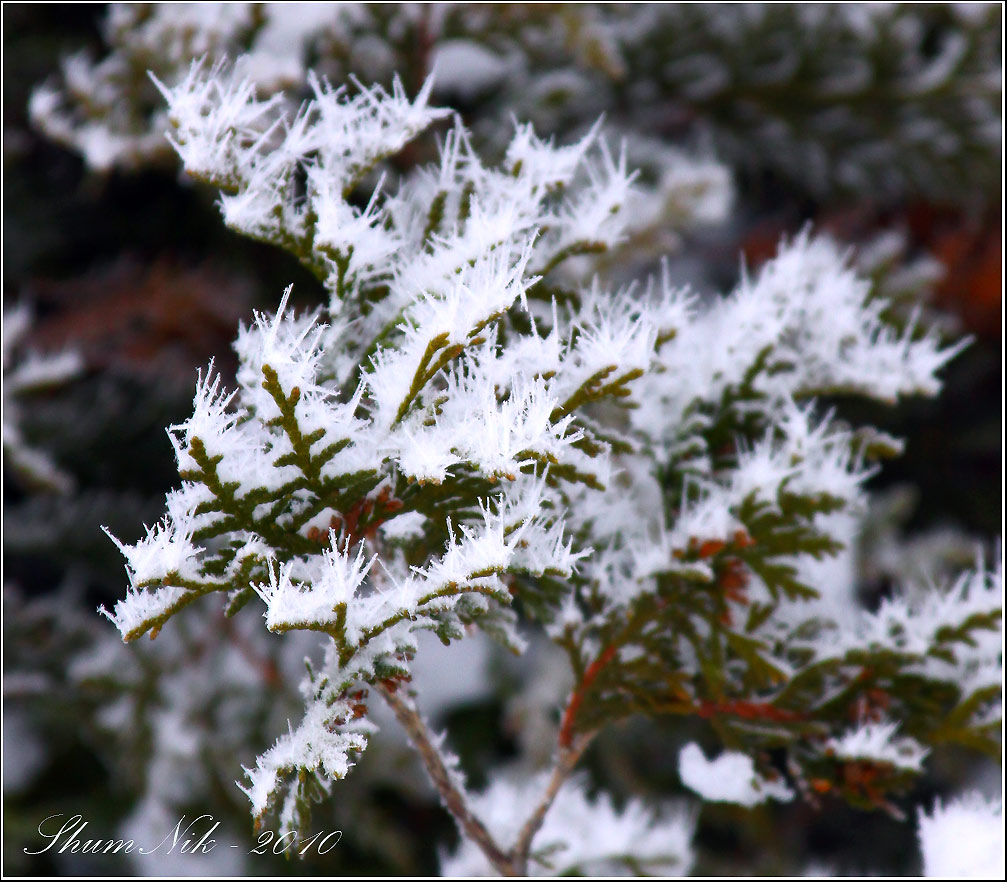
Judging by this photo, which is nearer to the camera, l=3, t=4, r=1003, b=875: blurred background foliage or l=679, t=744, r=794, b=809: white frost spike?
l=679, t=744, r=794, b=809: white frost spike

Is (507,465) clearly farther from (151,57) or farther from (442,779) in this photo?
(151,57)

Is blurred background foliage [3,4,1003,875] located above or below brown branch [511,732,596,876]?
above

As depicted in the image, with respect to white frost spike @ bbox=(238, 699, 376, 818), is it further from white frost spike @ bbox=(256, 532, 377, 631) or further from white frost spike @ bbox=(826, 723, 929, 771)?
white frost spike @ bbox=(826, 723, 929, 771)

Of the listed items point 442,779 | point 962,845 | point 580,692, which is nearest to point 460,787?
point 442,779

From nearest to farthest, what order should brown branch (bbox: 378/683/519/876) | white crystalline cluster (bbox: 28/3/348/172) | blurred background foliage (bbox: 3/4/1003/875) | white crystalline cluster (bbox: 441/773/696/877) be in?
brown branch (bbox: 378/683/519/876) → white crystalline cluster (bbox: 441/773/696/877) → white crystalline cluster (bbox: 28/3/348/172) → blurred background foliage (bbox: 3/4/1003/875)

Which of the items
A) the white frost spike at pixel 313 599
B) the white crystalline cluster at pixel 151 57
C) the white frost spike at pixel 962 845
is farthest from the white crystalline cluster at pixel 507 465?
the white crystalline cluster at pixel 151 57

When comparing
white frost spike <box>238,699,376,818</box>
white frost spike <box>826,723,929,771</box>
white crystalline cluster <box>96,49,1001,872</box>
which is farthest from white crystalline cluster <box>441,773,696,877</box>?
white frost spike <box>238,699,376,818</box>

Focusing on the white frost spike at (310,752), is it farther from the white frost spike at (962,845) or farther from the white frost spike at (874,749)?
the white frost spike at (962,845)

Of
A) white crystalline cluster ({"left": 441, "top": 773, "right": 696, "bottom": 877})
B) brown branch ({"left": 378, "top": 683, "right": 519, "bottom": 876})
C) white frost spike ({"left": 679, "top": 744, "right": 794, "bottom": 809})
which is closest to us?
brown branch ({"left": 378, "top": 683, "right": 519, "bottom": 876})
